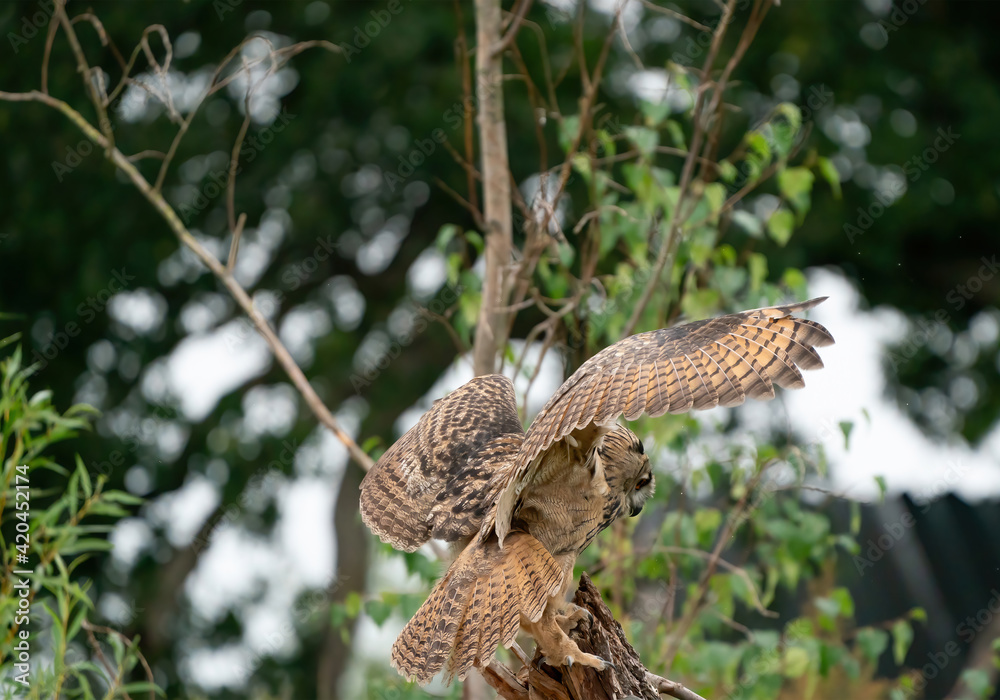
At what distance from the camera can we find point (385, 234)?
6773mm

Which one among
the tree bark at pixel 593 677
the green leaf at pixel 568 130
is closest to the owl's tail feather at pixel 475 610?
the tree bark at pixel 593 677

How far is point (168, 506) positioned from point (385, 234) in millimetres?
2404

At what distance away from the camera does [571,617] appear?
230 centimetres

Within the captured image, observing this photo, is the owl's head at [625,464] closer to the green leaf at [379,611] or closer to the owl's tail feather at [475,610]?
the owl's tail feather at [475,610]

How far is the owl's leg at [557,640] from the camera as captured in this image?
7.34ft

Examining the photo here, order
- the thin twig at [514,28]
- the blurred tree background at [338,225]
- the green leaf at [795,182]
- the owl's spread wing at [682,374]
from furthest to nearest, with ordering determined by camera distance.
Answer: the blurred tree background at [338,225]
the green leaf at [795,182]
the thin twig at [514,28]
the owl's spread wing at [682,374]

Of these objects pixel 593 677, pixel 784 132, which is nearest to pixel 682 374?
pixel 593 677

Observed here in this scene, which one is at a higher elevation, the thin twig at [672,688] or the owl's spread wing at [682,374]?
the owl's spread wing at [682,374]

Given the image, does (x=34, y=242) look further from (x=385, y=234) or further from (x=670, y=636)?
(x=670, y=636)

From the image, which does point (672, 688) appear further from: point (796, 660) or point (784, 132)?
point (784, 132)

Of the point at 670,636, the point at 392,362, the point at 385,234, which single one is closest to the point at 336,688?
the point at 392,362

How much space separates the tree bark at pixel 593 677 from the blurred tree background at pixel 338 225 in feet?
9.49

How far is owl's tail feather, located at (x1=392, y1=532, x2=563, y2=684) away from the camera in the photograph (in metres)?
2.06

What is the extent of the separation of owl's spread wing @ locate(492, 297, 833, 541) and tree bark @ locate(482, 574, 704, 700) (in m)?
0.41
